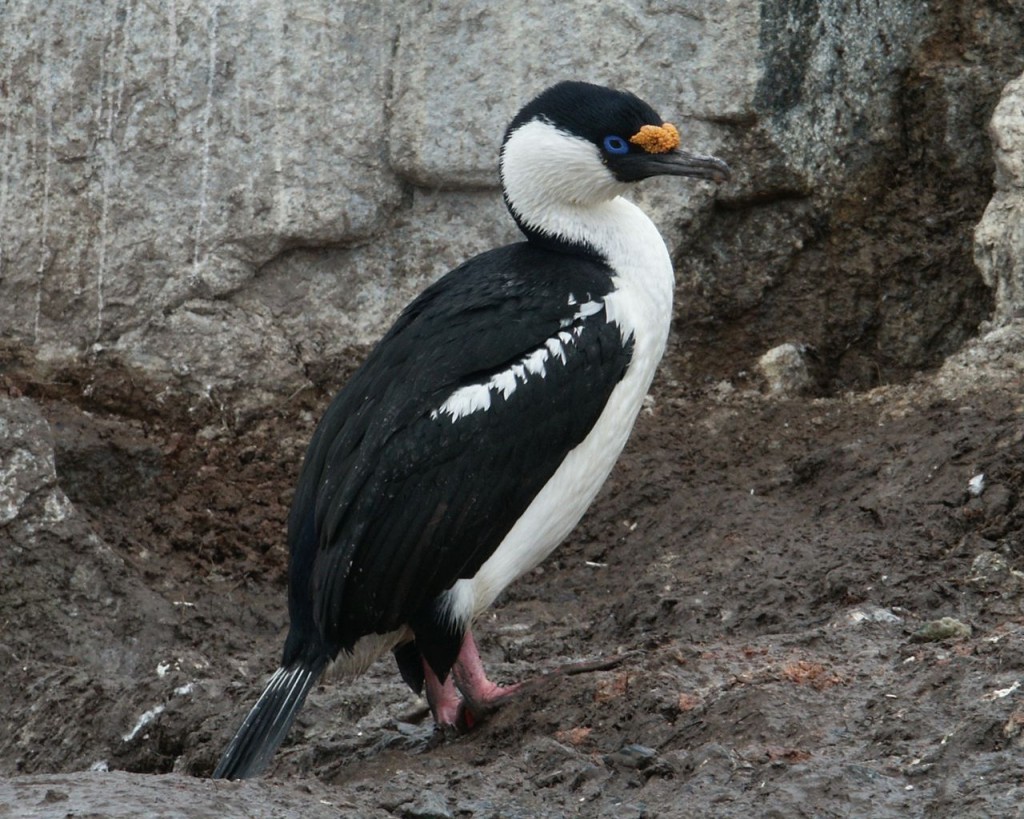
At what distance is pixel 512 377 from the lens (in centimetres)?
514

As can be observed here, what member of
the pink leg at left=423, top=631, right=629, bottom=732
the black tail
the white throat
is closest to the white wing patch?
the white throat

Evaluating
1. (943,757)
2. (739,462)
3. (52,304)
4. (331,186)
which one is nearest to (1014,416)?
(739,462)

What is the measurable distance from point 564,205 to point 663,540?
66.8 inches

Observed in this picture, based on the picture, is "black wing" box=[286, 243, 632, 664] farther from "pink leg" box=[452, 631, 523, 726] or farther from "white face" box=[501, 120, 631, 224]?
"white face" box=[501, 120, 631, 224]

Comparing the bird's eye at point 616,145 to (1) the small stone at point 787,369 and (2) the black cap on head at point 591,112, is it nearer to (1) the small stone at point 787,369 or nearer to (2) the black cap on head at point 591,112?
(2) the black cap on head at point 591,112

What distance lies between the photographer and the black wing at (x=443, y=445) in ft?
16.6

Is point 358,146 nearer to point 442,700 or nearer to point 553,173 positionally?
point 553,173

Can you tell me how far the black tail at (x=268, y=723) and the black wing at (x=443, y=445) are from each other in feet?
0.40

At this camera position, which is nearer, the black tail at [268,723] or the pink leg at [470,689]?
the black tail at [268,723]

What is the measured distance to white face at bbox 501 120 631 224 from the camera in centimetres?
559

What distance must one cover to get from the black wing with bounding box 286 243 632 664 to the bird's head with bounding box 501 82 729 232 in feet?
1.32

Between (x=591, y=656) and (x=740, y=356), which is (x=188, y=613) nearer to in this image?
(x=591, y=656)

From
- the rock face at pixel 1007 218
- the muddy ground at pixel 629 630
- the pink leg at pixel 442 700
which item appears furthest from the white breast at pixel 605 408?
the rock face at pixel 1007 218

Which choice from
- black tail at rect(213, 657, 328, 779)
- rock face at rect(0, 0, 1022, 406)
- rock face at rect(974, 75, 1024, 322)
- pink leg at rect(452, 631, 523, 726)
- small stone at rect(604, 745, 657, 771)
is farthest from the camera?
rock face at rect(0, 0, 1022, 406)
